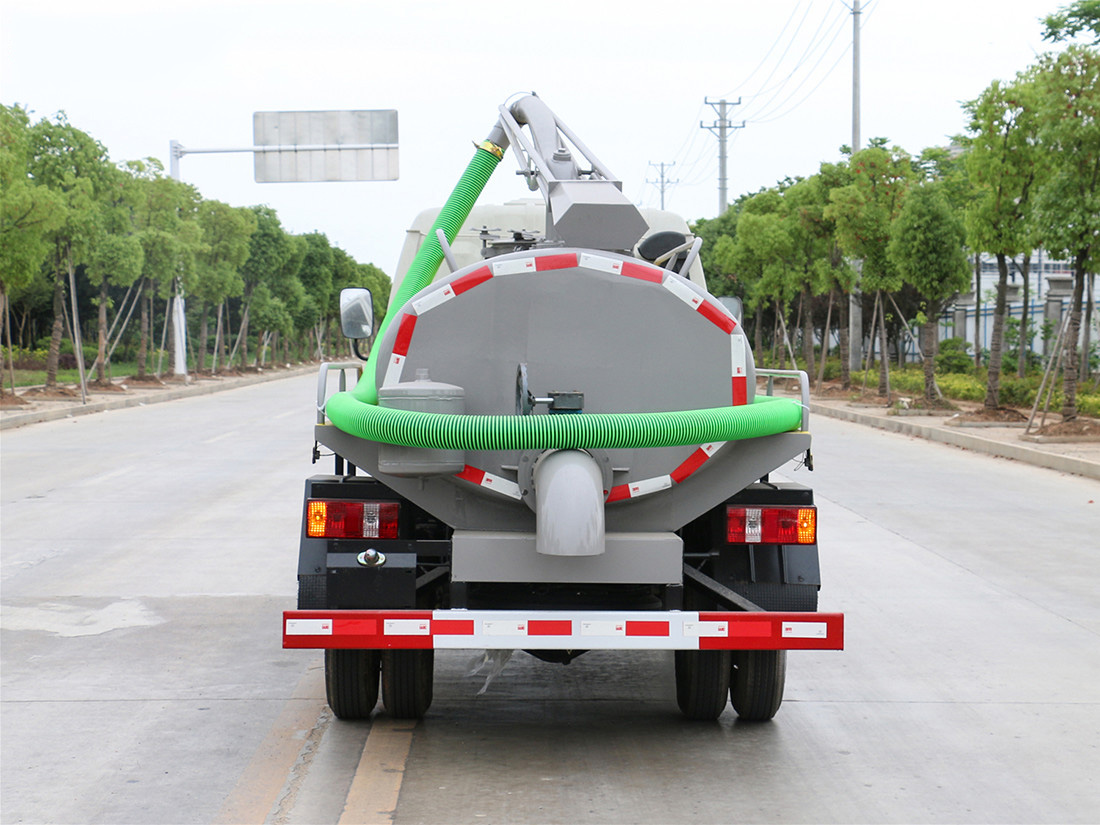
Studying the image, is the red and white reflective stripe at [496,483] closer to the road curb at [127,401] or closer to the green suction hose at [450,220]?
the green suction hose at [450,220]

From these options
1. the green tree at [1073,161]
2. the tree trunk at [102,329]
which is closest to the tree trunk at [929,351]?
the green tree at [1073,161]

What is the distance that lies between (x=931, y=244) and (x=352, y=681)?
2177cm

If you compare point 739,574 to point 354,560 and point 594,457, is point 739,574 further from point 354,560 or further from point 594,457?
point 354,560

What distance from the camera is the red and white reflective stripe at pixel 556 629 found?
5082 millimetres

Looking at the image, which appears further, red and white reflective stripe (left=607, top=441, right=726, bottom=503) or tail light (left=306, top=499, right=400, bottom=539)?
tail light (left=306, top=499, right=400, bottom=539)

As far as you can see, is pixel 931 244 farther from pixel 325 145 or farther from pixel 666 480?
pixel 666 480

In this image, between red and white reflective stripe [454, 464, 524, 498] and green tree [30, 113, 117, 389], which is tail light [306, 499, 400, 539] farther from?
green tree [30, 113, 117, 389]

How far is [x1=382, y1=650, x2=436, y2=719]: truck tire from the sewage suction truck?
0.90ft

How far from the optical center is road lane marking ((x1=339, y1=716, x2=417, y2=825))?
15.8 ft

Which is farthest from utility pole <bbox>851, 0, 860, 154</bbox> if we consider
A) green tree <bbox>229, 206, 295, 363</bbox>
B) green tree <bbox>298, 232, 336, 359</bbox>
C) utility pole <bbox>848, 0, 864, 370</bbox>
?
green tree <bbox>298, 232, 336, 359</bbox>

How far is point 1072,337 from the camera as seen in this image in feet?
68.6

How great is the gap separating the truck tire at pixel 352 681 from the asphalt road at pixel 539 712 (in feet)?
0.31

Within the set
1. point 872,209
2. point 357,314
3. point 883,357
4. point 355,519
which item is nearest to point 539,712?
point 355,519

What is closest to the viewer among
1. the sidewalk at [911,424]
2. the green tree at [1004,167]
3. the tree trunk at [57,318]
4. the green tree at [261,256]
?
the sidewalk at [911,424]
